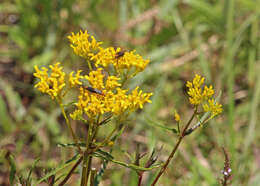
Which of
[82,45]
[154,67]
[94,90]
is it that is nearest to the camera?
[94,90]

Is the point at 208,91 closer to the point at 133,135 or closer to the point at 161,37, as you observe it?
the point at 133,135

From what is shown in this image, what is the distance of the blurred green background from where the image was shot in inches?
121

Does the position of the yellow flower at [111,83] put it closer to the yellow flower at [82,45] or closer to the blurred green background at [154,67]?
the yellow flower at [82,45]

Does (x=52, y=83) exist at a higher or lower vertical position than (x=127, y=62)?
lower

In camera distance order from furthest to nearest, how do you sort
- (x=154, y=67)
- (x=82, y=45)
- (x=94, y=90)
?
(x=154, y=67) → (x=82, y=45) → (x=94, y=90)

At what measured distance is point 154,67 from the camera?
146 inches

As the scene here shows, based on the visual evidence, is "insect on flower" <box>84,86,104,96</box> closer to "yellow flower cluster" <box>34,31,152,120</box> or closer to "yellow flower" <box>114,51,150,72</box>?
"yellow flower cluster" <box>34,31,152,120</box>

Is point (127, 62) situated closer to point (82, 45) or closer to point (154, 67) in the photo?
point (82, 45)

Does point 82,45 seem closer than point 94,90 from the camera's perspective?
No

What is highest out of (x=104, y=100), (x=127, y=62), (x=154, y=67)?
(x=154, y=67)

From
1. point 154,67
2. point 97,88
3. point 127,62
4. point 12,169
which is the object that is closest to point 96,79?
point 97,88

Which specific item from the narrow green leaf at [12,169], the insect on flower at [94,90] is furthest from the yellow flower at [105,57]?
the narrow green leaf at [12,169]

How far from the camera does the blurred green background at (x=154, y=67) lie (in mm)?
3072

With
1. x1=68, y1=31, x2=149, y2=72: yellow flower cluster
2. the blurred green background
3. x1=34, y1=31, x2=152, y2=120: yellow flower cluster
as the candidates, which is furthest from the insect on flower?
the blurred green background
